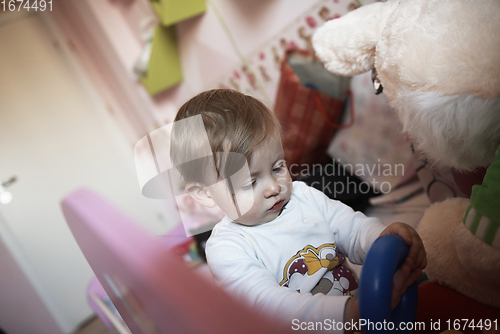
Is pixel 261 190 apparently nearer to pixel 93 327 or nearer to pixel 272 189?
pixel 272 189

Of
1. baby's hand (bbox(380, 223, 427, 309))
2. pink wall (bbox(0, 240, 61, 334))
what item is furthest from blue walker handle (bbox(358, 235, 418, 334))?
pink wall (bbox(0, 240, 61, 334))

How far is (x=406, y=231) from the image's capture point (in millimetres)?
331

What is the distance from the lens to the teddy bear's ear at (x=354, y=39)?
1.53 feet

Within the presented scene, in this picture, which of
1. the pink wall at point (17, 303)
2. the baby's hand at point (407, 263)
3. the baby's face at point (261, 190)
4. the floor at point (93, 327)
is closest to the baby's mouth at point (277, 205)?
the baby's face at point (261, 190)

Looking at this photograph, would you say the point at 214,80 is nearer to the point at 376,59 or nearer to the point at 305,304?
the point at 376,59

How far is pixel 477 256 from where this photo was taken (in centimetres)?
34

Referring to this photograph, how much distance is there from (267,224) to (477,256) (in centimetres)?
23

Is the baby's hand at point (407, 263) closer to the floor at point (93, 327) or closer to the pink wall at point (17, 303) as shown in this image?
the pink wall at point (17, 303)

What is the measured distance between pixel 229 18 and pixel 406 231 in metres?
1.14

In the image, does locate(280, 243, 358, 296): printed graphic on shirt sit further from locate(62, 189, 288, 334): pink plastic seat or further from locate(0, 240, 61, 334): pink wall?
locate(0, 240, 61, 334): pink wall

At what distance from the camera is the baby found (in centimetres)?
33

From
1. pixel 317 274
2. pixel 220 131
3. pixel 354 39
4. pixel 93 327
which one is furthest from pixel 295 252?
pixel 93 327

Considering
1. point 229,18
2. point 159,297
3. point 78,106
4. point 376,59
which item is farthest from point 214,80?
point 159,297

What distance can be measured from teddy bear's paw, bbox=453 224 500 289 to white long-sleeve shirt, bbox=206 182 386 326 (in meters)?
0.09
